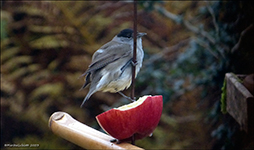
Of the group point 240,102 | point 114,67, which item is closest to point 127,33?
point 114,67

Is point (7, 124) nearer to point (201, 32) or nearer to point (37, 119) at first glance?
point (37, 119)

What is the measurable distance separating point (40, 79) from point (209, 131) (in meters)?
1.58

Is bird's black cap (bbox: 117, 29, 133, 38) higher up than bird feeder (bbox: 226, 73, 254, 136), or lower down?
higher up

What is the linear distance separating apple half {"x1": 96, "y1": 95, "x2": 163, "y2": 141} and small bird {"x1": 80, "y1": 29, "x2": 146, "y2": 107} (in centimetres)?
45

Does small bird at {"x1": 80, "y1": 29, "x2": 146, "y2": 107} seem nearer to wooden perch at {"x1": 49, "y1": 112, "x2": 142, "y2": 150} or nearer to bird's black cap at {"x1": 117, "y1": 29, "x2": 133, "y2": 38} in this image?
bird's black cap at {"x1": 117, "y1": 29, "x2": 133, "y2": 38}

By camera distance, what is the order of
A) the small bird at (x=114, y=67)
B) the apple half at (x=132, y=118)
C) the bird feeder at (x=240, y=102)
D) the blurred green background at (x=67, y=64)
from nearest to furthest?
1. the apple half at (x=132, y=118)
2. the bird feeder at (x=240, y=102)
3. the small bird at (x=114, y=67)
4. the blurred green background at (x=67, y=64)

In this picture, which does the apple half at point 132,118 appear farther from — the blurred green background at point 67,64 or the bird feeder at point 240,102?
the blurred green background at point 67,64

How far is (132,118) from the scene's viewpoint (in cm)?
97

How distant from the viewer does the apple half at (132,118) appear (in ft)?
3.17

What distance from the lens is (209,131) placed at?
2.82 m

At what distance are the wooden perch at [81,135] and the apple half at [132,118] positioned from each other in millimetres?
40

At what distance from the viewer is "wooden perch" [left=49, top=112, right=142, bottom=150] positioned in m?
0.99

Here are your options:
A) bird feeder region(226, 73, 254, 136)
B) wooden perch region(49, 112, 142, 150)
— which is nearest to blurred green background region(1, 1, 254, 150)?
bird feeder region(226, 73, 254, 136)

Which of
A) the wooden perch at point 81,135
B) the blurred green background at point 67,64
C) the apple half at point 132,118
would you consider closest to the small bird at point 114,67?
the wooden perch at point 81,135
